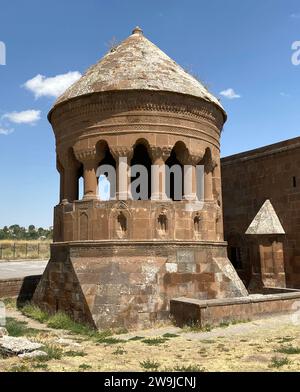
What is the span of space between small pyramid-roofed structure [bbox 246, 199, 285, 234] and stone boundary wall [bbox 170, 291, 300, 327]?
2.38 metres

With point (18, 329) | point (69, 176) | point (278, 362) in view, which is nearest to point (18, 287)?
point (69, 176)

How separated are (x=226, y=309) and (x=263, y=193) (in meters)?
5.89

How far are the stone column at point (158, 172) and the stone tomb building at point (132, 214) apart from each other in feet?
0.09

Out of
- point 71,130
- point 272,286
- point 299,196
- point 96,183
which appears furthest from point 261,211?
point 71,130

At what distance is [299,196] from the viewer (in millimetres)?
13477

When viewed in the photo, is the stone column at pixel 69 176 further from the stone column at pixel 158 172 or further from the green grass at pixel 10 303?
the green grass at pixel 10 303

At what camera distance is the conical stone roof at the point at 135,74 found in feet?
36.7

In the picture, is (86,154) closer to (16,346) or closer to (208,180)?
(208,180)

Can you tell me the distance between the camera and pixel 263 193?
48.4ft

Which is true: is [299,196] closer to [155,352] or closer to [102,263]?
[102,263]

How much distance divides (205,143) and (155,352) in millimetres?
6265

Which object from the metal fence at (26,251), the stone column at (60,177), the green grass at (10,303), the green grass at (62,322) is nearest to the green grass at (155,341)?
the green grass at (62,322)

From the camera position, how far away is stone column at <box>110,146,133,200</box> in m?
11.1

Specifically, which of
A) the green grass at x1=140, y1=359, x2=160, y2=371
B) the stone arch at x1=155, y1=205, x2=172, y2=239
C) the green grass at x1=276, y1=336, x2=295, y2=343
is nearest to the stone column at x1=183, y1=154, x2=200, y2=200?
the stone arch at x1=155, y1=205, x2=172, y2=239
